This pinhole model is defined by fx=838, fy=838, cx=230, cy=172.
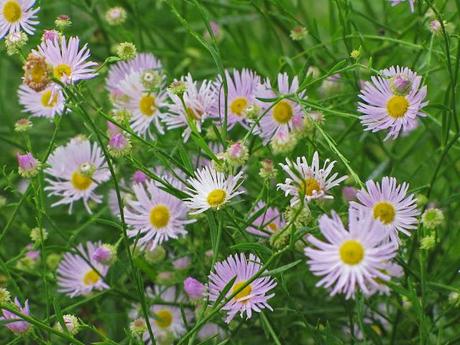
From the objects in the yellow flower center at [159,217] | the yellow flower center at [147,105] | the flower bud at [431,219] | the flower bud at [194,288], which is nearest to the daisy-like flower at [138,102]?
the yellow flower center at [147,105]

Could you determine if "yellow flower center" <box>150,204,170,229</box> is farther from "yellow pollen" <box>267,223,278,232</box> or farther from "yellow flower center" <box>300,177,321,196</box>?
"yellow flower center" <box>300,177,321,196</box>

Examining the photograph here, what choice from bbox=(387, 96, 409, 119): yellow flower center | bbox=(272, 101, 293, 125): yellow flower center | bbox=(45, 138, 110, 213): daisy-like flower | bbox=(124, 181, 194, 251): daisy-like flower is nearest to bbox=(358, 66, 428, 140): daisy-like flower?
bbox=(387, 96, 409, 119): yellow flower center

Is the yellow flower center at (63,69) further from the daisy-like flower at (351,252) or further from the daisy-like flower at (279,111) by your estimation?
the daisy-like flower at (351,252)

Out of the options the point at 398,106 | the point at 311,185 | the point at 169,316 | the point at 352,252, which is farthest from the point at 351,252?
the point at 169,316

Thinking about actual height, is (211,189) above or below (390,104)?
below

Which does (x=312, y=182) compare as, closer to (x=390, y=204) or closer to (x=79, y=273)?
(x=390, y=204)
